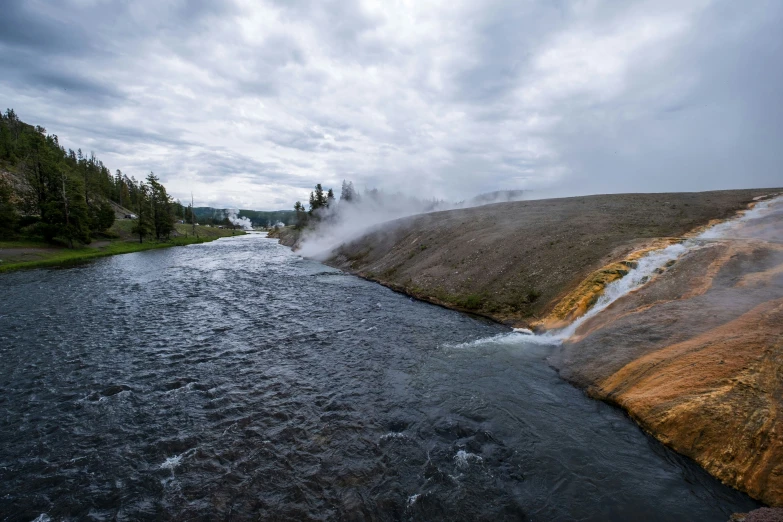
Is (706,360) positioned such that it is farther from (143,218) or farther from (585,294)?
(143,218)

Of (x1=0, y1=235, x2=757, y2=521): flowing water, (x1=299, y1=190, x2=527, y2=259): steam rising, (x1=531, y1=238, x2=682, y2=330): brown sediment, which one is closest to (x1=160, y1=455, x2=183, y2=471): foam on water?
(x1=0, y1=235, x2=757, y2=521): flowing water

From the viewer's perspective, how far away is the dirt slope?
22.0 m

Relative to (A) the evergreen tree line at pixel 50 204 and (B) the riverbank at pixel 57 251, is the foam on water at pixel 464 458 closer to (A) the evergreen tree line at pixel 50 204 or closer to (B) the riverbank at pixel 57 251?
(B) the riverbank at pixel 57 251

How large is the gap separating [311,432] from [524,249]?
23024mm

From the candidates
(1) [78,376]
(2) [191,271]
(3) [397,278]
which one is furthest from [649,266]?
(2) [191,271]

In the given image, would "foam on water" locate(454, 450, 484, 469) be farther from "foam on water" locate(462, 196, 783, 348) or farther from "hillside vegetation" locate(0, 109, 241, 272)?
"hillside vegetation" locate(0, 109, 241, 272)

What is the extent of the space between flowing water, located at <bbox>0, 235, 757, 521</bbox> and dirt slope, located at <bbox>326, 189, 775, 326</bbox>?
18.1 feet

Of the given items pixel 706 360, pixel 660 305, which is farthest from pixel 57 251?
pixel 706 360

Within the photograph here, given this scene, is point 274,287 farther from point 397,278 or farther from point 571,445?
point 571,445

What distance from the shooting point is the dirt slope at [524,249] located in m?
22.0

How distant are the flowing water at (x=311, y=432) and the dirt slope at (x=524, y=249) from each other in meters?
5.51

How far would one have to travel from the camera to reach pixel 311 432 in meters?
9.84

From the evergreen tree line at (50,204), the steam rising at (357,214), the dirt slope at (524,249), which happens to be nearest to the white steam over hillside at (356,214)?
the steam rising at (357,214)

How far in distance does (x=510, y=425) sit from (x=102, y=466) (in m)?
11.4
